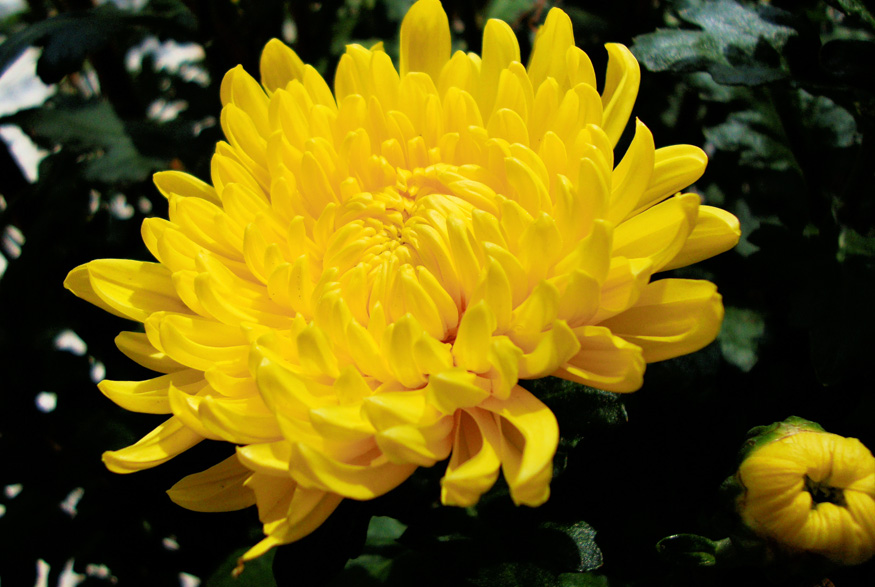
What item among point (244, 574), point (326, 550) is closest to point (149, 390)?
point (326, 550)

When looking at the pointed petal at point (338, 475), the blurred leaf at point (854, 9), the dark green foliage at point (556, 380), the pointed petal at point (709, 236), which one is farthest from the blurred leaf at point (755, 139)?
the pointed petal at point (338, 475)

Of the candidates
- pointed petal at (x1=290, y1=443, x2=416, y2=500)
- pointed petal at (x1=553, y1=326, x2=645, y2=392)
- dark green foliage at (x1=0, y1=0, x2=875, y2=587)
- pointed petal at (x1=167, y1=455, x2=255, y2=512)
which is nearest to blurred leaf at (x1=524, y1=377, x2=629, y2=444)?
dark green foliage at (x1=0, y1=0, x2=875, y2=587)

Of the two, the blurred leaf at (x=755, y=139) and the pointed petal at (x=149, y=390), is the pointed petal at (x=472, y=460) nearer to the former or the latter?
the pointed petal at (x=149, y=390)

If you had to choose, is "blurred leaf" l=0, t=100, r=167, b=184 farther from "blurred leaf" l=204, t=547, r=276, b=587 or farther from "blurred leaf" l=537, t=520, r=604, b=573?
"blurred leaf" l=537, t=520, r=604, b=573

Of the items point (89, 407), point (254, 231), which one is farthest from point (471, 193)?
point (89, 407)

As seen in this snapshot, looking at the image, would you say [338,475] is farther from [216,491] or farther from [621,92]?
[621,92]
